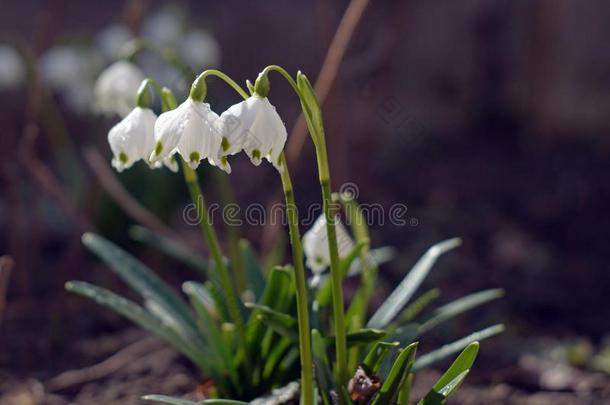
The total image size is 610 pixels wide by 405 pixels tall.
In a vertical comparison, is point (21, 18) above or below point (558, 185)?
above

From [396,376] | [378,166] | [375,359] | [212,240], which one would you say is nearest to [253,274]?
[212,240]

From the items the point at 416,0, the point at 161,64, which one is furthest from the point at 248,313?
the point at 416,0

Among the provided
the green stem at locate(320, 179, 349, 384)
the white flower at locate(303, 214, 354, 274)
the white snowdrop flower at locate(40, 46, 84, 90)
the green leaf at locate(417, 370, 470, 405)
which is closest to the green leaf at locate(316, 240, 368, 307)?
the white flower at locate(303, 214, 354, 274)

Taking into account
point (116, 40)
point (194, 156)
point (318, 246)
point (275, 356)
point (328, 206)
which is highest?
point (116, 40)

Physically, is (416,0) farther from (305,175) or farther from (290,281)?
(290,281)

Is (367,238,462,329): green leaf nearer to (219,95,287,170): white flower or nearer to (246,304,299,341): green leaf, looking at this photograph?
(246,304,299,341): green leaf

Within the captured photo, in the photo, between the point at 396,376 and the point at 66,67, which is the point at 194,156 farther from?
the point at 66,67
